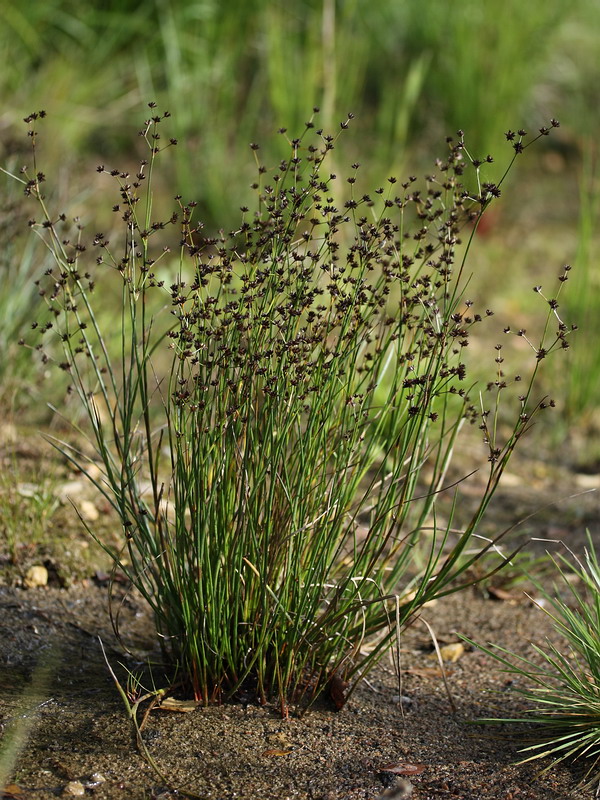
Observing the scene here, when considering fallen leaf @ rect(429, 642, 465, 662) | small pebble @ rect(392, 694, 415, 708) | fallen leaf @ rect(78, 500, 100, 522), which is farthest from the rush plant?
fallen leaf @ rect(78, 500, 100, 522)

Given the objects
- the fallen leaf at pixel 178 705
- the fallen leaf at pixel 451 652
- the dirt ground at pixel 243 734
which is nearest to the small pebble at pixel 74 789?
the dirt ground at pixel 243 734

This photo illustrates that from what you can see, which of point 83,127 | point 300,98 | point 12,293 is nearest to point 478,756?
point 12,293

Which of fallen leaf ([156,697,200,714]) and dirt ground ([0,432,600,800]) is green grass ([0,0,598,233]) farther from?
fallen leaf ([156,697,200,714])

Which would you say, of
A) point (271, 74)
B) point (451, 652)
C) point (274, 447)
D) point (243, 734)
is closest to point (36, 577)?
point (243, 734)

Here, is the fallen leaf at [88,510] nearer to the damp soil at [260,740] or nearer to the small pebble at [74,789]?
the damp soil at [260,740]

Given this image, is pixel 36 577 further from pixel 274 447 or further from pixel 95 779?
pixel 274 447

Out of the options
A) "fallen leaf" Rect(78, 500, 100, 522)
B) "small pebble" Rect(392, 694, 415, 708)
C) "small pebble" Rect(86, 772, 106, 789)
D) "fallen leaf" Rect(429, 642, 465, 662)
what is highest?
"fallen leaf" Rect(78, 500, 100, 522)
